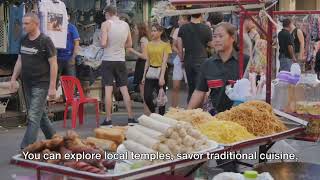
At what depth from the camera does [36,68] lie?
7445mm

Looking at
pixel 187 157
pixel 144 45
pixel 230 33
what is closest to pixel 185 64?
pixel 144 45

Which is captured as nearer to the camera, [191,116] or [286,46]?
[191,116]

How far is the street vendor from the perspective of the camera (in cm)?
589

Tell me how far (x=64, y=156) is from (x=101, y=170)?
40 cm

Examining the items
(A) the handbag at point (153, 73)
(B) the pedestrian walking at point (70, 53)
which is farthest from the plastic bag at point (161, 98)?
(B) the pedestrian walking at point (70, 53)

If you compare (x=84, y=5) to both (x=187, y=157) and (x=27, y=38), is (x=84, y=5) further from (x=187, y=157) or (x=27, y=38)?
(x=187, y=157)

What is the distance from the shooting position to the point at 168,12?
5.22 metres

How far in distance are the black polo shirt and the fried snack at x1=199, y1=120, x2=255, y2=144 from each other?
1333 mm

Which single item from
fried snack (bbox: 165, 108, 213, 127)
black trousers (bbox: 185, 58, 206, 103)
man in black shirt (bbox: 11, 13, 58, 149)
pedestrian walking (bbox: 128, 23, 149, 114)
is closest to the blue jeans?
man in black shirt (bbox: 11, 13, 58, 149)

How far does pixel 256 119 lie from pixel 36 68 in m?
3.49

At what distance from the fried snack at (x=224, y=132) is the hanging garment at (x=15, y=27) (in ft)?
21.8

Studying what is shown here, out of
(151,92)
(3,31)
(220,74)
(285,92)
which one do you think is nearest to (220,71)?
(220,74)

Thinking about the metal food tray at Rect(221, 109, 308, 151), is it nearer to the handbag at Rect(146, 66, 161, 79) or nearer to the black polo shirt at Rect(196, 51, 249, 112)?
the black polo shirt at Rect(196, 51, 249, 112)

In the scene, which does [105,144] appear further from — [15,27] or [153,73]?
[15,27]
